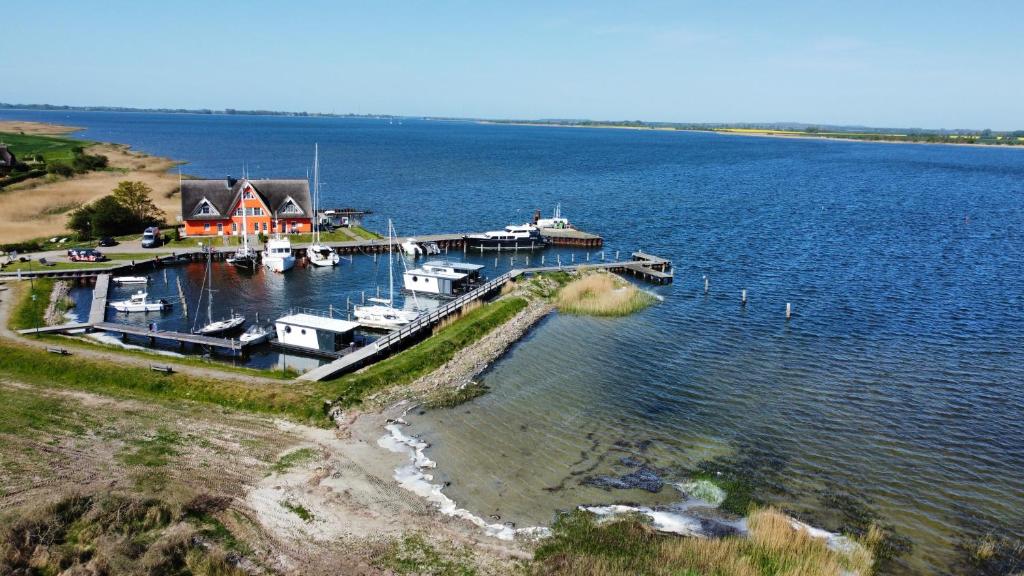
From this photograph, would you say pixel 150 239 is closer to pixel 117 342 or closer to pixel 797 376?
pixel 117 342

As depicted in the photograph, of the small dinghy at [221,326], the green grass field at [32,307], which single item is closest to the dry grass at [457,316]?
the small dinghy at [221,326]

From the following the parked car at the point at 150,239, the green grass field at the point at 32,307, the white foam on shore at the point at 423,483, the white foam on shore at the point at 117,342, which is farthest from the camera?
the parked car at the point at 150,239

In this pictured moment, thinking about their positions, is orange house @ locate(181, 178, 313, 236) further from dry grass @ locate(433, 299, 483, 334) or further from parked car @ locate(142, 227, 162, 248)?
dry grass @ locate(433, 299, 483, 334)

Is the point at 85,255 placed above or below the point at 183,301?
above

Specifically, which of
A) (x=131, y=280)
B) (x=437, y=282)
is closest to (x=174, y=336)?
(x=131, y=280)

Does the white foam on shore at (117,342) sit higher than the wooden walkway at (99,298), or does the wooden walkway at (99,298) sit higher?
the wooden walkway at (99,298)

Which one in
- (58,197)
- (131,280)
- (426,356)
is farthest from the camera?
(58,197)

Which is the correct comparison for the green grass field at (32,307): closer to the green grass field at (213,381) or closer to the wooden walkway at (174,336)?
the green grass field at (213,381)
